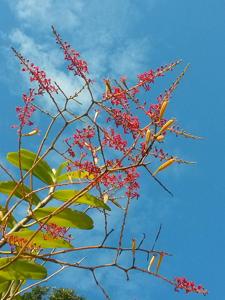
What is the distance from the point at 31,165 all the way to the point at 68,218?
1.21ft

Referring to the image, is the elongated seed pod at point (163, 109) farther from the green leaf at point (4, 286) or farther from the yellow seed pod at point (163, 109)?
the green leaf at point (4, 286)

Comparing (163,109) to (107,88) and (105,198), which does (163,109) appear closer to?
(107,88)

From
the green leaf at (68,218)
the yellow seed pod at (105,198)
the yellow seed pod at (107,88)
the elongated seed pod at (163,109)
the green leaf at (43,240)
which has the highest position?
the yellow seed pod at (107,88)

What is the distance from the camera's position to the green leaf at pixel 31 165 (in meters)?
2.61

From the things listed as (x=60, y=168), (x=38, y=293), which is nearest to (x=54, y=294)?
(x=38, y=293)

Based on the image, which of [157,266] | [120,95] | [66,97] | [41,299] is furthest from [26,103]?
[41,299]

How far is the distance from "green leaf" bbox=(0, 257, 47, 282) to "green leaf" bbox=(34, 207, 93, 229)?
200 millimetres

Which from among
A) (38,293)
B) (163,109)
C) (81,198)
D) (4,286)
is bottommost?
(4,286)

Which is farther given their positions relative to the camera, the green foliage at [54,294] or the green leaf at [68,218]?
the green foliage at [54,294]

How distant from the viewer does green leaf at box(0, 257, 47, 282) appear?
2.27 metres

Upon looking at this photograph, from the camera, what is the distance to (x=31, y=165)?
8.56 feet

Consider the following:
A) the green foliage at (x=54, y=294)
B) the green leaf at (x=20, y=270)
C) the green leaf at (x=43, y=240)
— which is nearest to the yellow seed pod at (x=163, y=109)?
the green leaf at (x=43, y=240)

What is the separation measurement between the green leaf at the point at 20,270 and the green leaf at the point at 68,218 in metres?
0.20

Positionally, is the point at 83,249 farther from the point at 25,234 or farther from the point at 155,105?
the point at 155,105
